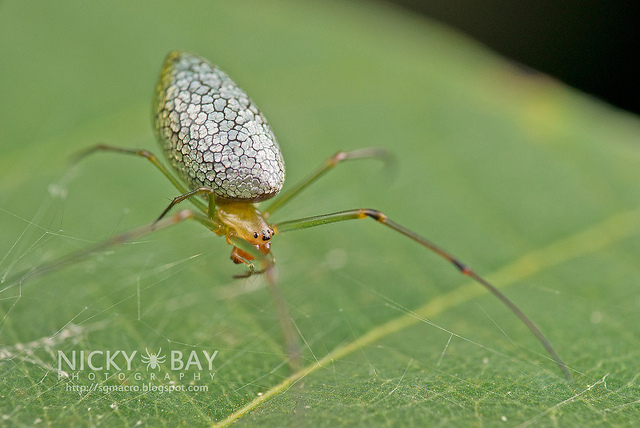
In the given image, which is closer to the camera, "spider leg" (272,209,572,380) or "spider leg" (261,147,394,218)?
"spider leg" (272,209,572,380)

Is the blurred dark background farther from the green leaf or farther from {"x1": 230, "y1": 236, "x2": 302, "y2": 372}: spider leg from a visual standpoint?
{"x1": 230, "y1": 236, "x2": 302, "y2": 372}: spider leg

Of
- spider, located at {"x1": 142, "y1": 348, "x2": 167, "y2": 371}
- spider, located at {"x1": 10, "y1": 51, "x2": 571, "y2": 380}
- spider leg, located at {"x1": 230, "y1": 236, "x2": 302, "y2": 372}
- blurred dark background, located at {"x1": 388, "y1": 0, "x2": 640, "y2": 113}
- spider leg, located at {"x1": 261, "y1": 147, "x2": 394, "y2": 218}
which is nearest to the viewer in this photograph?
spider leg, located at {"x1": 230, "y1": 236, "x2": 302, "y2": 372}

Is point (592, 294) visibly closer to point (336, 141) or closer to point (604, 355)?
point (604, 355)

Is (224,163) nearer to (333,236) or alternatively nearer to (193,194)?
(193,194)

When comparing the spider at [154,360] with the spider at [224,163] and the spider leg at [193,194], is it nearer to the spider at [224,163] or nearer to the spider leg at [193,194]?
the spider at [224,163]

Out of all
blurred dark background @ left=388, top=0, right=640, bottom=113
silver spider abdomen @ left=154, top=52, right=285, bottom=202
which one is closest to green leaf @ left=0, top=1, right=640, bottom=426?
silver spider abdomen @ left=154, top=52, right=285, bottom=202

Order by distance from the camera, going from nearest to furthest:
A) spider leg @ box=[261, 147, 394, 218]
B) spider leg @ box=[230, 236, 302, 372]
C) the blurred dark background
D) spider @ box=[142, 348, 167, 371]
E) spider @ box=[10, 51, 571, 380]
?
spider leg @ box=[230, 236, 302, 372] < spider @ box=[142, 348, 167, 371] < spider @ box=[10, 51, 571, 380] < spider leg @ box=[261, 147, 394, 218] < the blurred dark background

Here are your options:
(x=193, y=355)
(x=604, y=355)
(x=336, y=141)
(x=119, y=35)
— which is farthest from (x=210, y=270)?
(x=119, y=35)
